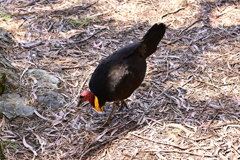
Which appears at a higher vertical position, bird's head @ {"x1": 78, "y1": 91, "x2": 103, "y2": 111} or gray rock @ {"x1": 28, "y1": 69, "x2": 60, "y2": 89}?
bird's head @ {"x1": 78, "y1": 91, "x2": 103, "y2": 111}

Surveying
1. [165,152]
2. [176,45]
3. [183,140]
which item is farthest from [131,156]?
[176,45]

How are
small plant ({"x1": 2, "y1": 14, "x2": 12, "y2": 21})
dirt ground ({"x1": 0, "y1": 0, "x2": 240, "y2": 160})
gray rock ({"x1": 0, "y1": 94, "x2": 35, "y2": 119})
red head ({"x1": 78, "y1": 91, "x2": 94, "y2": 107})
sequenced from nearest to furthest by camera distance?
dirt ground ({"x1": 0, "y1": 0, "x2": 240, "y2": 160})
gray rock ({"x1": 0, "y1": 94, "x2": 35, "y2": 119})
red head ({"x1": 78, "y1": 91, "x2": 94, "y2": 107})
small plant ({"x1": 2, "y1": 14, "x2": 12, "y2": 21})

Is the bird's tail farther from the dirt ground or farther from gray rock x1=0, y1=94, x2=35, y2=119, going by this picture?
gray rock x1=0, y1=94, x2=35, y2=119

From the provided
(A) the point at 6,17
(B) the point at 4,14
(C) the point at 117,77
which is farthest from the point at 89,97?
(B) the point at 4,14

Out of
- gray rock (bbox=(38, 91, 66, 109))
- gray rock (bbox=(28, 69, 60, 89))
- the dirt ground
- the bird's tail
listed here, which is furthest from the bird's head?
the bird's tail

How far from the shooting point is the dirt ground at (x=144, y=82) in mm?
3873

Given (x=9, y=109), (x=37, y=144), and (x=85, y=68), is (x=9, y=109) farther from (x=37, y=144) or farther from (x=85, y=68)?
(x=85, y=68)

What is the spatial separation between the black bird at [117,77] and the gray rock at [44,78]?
88 cm

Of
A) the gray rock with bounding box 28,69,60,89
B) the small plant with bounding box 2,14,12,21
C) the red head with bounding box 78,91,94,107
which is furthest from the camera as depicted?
the small plant with bounding box 2,14,12,21

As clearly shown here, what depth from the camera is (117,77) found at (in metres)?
4.33

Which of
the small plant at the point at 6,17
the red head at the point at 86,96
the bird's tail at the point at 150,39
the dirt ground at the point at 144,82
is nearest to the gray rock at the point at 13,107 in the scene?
the dirt ground at the point at 144,82

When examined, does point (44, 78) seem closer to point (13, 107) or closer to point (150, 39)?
point (13, 107)

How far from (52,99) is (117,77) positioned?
4.22 ft

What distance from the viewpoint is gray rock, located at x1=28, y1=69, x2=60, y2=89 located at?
501cm
